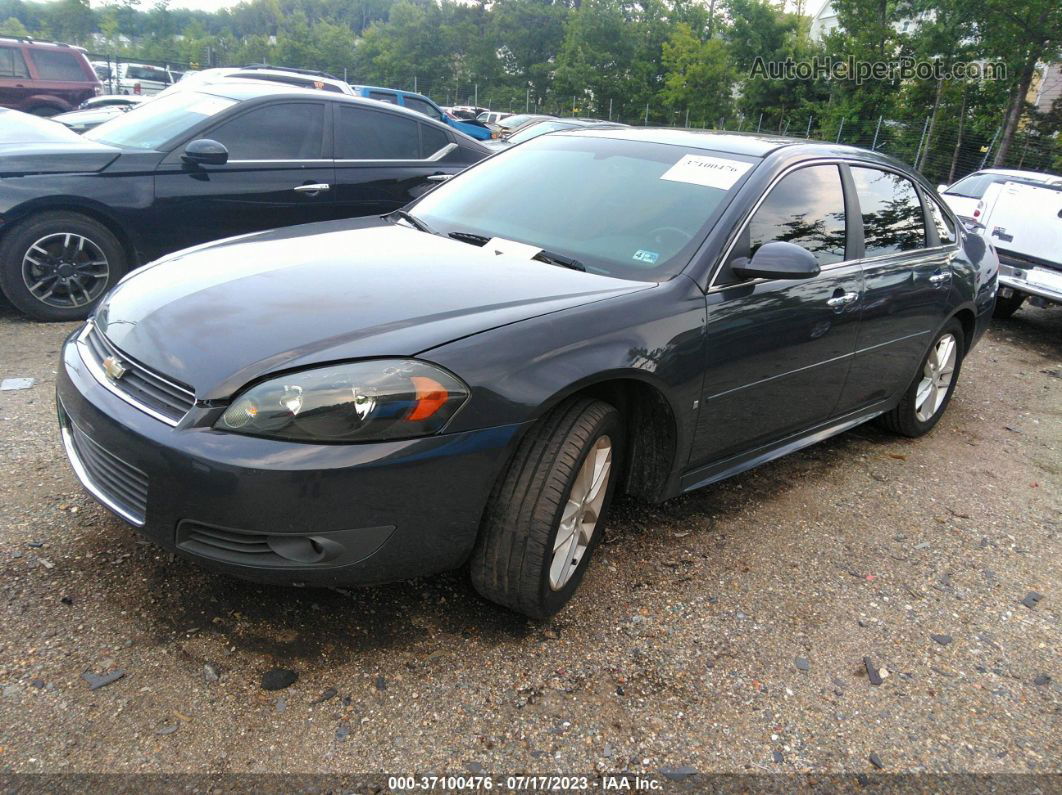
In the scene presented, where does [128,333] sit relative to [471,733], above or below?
above

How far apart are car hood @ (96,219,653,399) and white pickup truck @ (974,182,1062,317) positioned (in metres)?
6.58

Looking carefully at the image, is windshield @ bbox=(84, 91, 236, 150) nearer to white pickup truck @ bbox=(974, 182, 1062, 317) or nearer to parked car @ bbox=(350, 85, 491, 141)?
parked car @ bbox=(350, 85, 491, 141)

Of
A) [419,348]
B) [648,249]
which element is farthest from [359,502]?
[648,249]

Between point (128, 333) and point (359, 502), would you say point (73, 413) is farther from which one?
point (359, 502)

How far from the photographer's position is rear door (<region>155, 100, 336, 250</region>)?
5508 millimetres

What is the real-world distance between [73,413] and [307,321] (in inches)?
→ 32.5

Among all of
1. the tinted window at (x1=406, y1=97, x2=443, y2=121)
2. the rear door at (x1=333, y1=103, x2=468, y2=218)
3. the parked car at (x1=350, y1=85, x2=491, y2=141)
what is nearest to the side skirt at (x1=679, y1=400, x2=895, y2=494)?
the rear door at (x1=333, y1=103, x2=468, y2=218)

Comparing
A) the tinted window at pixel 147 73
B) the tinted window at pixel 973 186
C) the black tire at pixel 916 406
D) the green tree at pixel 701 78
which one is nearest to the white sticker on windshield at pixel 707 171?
the black tire at pixel 916 406

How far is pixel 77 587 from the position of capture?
2586 mm

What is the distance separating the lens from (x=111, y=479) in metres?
2.38

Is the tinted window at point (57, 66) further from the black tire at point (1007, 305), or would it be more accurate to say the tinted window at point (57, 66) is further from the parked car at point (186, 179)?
the black tire at point (1007, 305)

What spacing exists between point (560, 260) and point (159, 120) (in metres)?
4.26

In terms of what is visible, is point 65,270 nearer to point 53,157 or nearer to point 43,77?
point 53,157

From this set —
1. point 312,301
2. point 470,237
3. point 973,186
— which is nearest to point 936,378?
point 470,237
